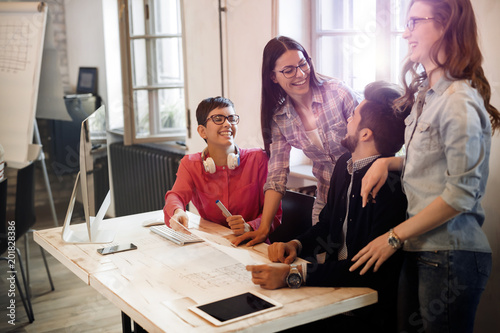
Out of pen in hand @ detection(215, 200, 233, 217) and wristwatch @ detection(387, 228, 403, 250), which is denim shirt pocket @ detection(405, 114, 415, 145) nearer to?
wristwatch @ detection(387, 228, 403, 250)

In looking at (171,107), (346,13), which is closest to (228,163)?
(346,13)

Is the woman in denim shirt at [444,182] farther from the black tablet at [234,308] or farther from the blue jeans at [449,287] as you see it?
the black tablet at [234,308]

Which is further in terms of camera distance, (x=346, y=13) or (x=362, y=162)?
(x=346, y=13)

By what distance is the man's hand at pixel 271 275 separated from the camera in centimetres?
155

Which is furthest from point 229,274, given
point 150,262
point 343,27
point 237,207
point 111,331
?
point 343,27

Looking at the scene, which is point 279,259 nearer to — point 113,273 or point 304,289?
point 304,289

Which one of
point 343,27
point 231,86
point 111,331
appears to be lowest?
point 111,331

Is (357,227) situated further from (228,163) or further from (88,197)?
(88,197)

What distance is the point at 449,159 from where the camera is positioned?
1377mm

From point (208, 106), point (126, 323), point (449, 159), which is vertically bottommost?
point (126, 323)

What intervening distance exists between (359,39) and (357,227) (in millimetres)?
1652

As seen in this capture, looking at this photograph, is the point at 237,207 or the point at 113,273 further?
the point at 237,207

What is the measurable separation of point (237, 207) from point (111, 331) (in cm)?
122

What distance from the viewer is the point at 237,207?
7.79 ft
